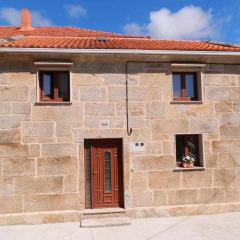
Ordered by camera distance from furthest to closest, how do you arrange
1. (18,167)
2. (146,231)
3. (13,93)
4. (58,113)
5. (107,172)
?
(107,172)
(58,113)
(13,93)
(18,167)
(146,231)

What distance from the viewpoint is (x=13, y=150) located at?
833 centimetres

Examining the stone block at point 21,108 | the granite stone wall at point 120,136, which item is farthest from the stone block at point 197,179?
the stone block at point 21,108

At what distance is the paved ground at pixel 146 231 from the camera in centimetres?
702

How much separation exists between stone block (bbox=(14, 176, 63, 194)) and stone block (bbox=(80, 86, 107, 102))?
2309mm

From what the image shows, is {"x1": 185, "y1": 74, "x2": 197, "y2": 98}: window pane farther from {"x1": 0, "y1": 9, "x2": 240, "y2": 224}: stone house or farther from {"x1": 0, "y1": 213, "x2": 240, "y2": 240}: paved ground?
{"x1": 0, "y1": 213, "x2": 240, "y2": 240}: paved ground

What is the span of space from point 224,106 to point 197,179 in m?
2.34

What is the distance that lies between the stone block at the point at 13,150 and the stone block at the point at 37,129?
0.36 metres

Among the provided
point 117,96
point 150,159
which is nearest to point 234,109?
point 150,159

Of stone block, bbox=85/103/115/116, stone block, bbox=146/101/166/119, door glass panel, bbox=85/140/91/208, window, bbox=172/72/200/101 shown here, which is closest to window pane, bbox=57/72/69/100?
stone block, bbox=85/103/115/116

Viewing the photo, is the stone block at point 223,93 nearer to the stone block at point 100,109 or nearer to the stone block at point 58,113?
the stone block at point 100,109

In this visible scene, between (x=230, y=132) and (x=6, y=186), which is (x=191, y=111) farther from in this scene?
(x=6, y=186)

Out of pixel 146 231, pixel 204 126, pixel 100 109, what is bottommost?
pixel 146 231

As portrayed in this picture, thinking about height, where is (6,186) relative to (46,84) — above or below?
below

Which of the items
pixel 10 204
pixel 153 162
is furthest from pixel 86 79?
pixel 10 204
